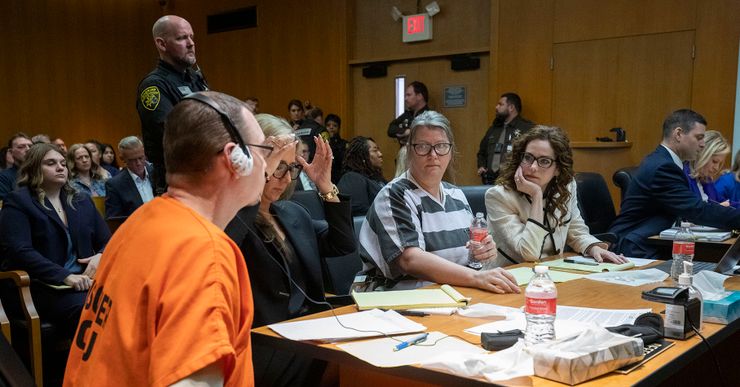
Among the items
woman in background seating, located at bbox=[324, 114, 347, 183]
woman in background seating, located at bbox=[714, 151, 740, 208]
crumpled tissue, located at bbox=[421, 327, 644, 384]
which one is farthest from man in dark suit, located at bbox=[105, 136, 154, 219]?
woman in background seating, located at bbox=[714, 151, 740, 208]

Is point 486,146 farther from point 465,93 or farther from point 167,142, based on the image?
point 167,142

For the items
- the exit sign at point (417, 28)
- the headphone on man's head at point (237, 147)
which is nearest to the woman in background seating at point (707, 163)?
the headphone on man's head at point (237, 147)

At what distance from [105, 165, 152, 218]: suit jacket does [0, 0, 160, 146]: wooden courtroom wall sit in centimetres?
588

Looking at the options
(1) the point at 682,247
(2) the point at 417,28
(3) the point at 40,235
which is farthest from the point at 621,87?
(3) the point at 40,235

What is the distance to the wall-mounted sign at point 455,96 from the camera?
27.5ft

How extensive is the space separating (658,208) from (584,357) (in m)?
3.00

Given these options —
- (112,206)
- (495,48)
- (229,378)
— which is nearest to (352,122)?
(495,48)

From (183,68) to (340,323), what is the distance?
2131 mm

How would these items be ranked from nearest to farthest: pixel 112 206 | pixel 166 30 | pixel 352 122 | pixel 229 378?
pixel 229 378 → pixel 166 30 → pixel 112 206 → pixel 352 122

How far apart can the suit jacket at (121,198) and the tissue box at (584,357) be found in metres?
4.29

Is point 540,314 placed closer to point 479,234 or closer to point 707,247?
point 479,234

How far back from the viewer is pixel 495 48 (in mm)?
7895

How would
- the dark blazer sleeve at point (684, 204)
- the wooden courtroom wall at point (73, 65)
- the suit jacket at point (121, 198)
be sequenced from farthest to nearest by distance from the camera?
the wooden courtroom wall at point (73, 65) < the suit jacket at point (121, 198) < the dark blazer sleeve at point (684, 204)

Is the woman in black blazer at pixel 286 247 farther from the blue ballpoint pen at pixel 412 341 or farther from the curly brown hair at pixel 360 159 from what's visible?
the curly brown hair at pixel 360 159
